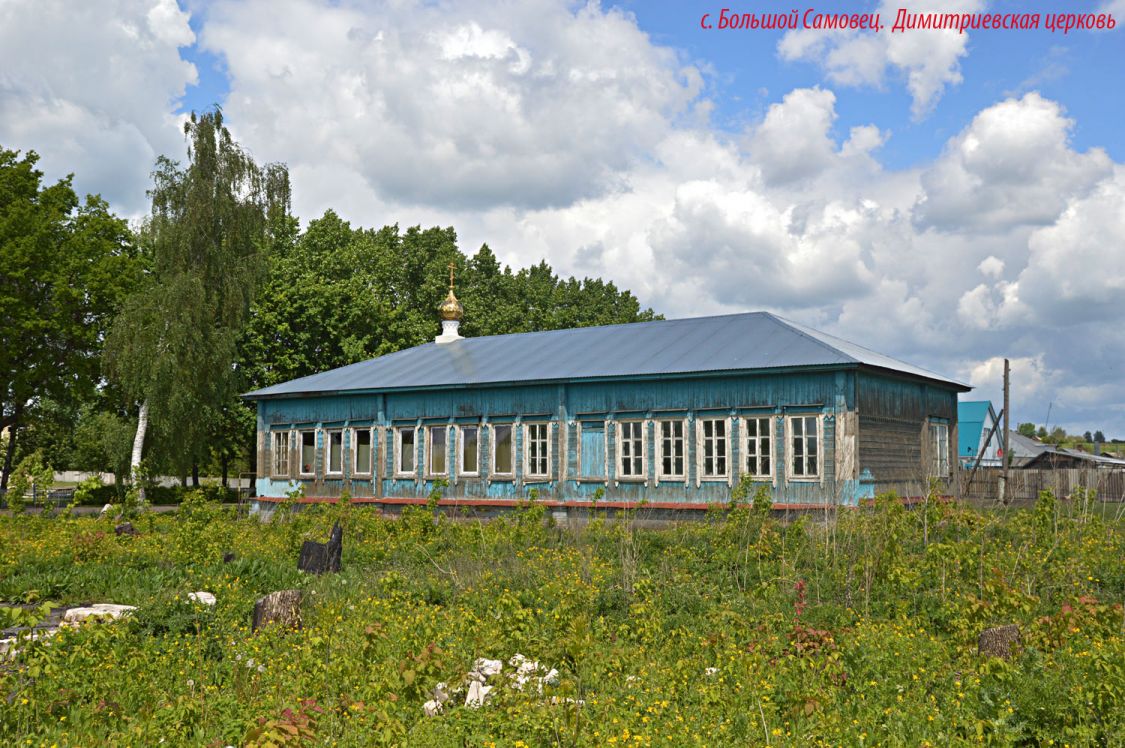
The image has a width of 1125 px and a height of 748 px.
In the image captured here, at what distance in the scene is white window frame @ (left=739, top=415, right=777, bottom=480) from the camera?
67.6 ft

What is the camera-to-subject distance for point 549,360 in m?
25.1

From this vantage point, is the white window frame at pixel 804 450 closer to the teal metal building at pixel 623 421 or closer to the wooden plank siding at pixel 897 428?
the teal metal building at pixel 623 421

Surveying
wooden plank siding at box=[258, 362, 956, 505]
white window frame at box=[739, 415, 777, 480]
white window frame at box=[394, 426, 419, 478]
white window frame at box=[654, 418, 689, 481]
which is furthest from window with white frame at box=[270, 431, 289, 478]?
white window frame at box=[739, 415, 777, 480]

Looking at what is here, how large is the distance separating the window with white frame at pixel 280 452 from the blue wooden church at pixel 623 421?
5 centimetres

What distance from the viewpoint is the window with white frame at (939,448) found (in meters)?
24.1

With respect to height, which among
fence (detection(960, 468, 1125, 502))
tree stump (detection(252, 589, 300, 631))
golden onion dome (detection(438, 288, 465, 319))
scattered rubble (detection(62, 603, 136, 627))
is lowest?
scattered rubble (detection(62, 603, 136, 627))

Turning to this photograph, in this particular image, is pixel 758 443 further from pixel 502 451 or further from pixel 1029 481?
pixel 1029 481

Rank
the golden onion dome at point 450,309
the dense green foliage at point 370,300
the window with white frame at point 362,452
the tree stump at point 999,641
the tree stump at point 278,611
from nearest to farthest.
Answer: the tree stump at point 999,641
the tree stump at point 278,611
the window with white frame at point 362,452
the golden onion dome at point 450,309
the dense green foliage at point 370,300

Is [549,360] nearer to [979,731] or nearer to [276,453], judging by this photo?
[276,453]

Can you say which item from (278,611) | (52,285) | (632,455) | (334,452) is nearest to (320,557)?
(278,611)

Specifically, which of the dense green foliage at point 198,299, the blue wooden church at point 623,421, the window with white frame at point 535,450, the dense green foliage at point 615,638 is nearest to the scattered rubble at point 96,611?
the dense green foliage at point 615,638

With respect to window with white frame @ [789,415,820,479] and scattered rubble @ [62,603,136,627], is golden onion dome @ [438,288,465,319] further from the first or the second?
scattered rubble @ [62,603,136,627]

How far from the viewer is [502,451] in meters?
24.5

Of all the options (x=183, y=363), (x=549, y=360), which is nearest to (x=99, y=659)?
(x=549, y=360)
